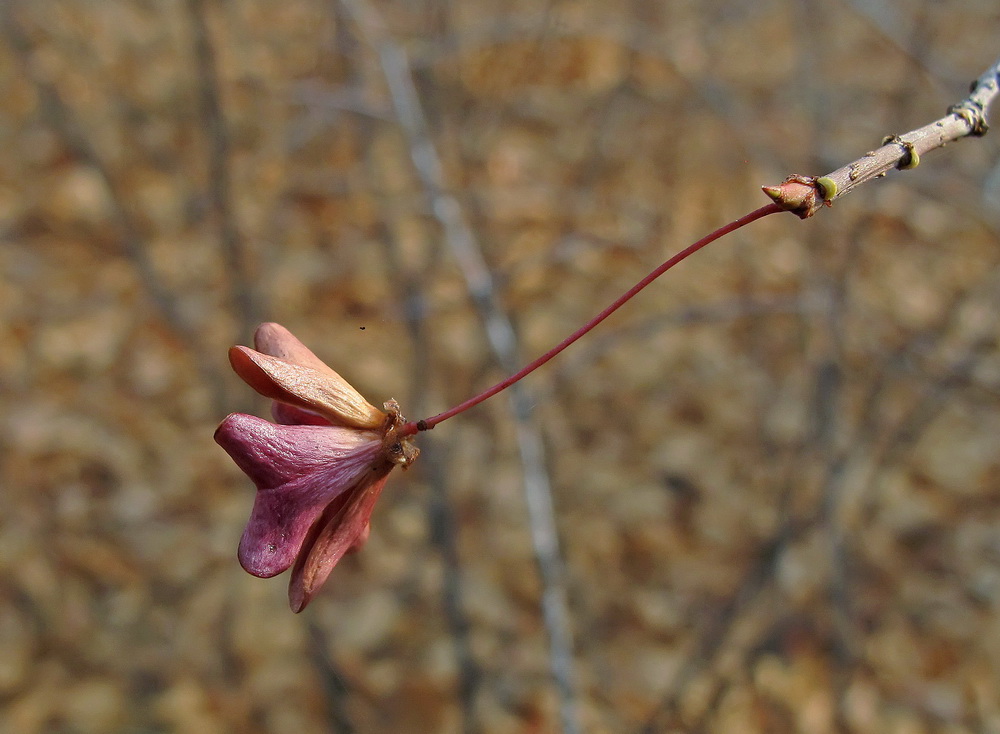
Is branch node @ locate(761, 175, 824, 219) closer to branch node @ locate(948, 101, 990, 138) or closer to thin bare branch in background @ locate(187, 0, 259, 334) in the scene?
branch node @ locate(948, 101, 990, 138)

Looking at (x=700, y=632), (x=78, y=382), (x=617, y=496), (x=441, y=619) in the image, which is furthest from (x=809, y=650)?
(x=78, y=382)

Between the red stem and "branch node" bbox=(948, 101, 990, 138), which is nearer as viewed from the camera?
the red stem

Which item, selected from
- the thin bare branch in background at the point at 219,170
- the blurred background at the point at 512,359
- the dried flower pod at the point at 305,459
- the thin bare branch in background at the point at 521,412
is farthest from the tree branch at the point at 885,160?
the thin bare branch in background at the point at 219,170

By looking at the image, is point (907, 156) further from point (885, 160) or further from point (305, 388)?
point (305, 388)

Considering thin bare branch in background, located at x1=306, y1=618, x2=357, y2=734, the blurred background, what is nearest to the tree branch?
the blurred background

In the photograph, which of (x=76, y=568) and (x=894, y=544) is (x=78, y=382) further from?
(x=894, y=544)

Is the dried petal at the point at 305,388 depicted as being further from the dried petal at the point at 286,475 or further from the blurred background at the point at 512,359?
the blurred background at the point at 512,359
